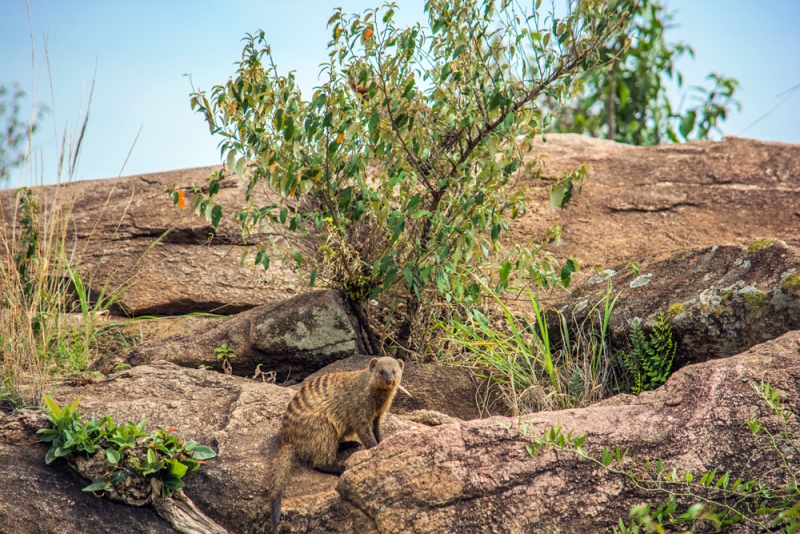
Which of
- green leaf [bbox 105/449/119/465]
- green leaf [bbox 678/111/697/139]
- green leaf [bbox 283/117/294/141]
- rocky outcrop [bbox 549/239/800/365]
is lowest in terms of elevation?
green leaf [bbox 105/449/119/465]

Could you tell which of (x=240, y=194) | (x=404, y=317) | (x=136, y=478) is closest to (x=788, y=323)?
(x=404, y=317)

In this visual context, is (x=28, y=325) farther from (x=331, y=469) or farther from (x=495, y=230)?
(x=495, y=230)

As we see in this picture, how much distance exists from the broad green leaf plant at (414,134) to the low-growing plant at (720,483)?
5.08 feet

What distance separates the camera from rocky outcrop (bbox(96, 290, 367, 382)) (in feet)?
16.2

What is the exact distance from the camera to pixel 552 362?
4574 millimetres

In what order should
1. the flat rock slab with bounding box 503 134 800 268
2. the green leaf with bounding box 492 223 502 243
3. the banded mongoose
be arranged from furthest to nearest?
1. the flat rock slab with bounding box 503 134 800 268
2. the green leaf with bounding box 492 223 502 243
3. the banded mongoose

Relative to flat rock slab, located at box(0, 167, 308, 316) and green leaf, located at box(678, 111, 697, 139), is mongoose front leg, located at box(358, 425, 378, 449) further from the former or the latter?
green leaf, located at box(678, 111, 697, 139)

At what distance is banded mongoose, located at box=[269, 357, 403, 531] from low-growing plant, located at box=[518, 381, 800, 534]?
1054 millimetres

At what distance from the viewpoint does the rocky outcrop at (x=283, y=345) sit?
4934mm

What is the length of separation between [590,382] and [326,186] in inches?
86.4

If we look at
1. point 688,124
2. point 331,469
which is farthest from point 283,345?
point 688,124

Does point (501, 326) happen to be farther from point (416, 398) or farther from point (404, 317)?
point (416, 398)

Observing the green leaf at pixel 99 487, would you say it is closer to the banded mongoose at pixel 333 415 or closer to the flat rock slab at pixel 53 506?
the flat rock slab at pixel 53 506

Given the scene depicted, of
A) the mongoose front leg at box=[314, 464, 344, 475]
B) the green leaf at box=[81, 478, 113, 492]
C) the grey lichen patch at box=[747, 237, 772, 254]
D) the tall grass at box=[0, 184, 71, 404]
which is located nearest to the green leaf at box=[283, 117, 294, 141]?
the tall grass at box=[0, 184, 71, 404]
